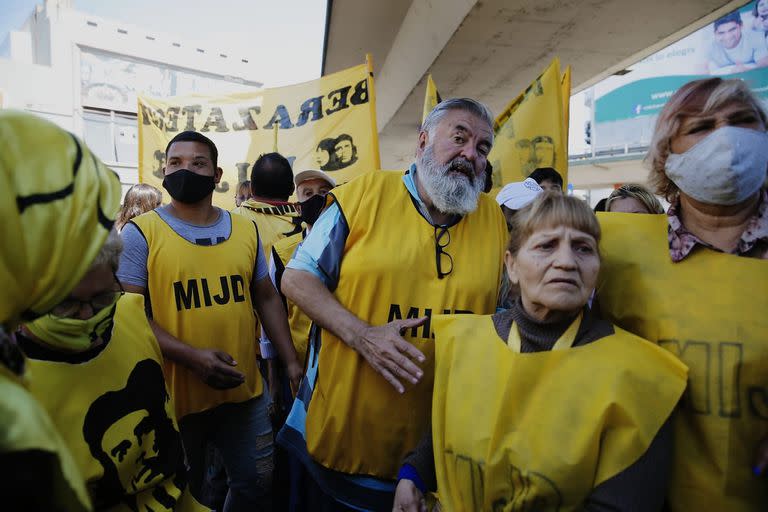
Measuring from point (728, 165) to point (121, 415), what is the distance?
6.23ft

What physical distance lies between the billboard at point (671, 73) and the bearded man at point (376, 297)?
27.9m

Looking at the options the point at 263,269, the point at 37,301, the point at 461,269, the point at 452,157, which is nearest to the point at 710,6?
the point at 452,157

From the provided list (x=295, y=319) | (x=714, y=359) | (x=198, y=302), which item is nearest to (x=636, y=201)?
(x=714, y=359)

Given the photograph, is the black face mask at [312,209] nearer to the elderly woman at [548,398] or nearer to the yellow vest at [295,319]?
the yellow vest at [295,319]

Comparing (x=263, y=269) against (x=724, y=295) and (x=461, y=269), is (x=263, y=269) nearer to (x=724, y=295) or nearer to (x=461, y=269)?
(x=461, y=269)

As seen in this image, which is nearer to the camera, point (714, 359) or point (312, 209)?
point (714, 359)

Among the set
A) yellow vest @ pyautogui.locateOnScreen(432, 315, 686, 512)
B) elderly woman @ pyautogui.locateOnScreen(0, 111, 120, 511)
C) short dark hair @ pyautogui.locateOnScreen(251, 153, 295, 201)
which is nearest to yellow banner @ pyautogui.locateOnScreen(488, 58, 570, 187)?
short dark hair @ pyautogui.locateOnScreen(251, 153, 295, 201)

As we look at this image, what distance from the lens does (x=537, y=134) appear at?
3580 millimetres

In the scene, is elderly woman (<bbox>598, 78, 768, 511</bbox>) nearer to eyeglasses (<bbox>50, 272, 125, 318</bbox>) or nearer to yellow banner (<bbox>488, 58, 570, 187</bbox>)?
eyeglasses (<bbox>50, 272, 125, 318</bbox>)

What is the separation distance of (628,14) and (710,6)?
66 cm

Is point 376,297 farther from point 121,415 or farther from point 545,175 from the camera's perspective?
point 545,175

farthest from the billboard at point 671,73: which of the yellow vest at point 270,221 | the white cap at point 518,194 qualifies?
the yellow vest at point 270,221

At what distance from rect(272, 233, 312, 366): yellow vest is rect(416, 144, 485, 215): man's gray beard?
4.65 ft

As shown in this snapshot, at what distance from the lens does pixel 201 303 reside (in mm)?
2342
